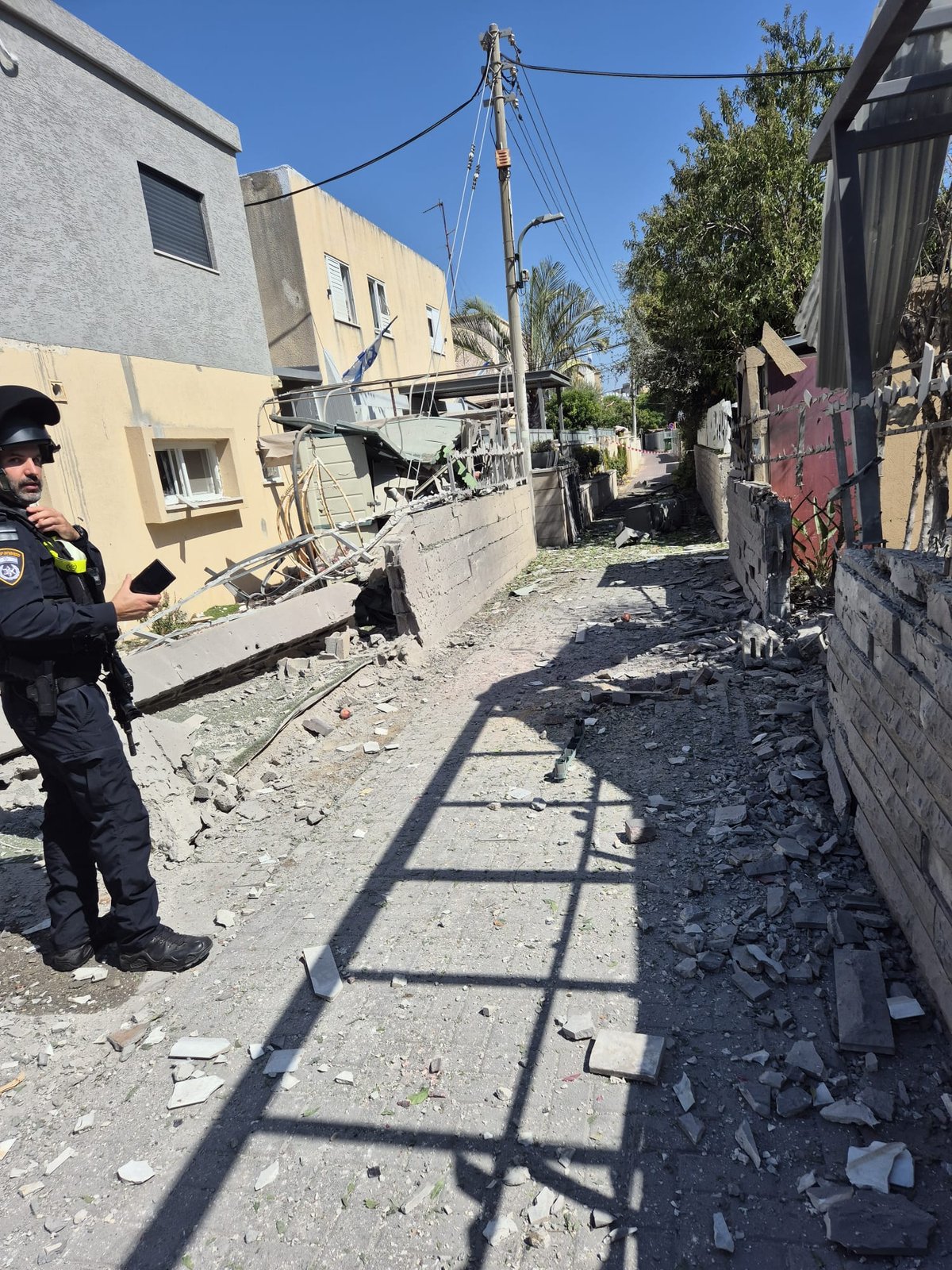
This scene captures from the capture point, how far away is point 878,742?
2580 mm

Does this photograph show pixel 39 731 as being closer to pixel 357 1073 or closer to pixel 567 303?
pixel 357 1073

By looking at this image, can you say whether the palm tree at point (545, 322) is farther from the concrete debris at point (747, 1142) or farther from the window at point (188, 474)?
the concrete debris at point (747, 1142)

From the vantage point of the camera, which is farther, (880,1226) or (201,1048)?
(201,1048)

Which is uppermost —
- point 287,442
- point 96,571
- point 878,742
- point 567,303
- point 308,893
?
point 567,303

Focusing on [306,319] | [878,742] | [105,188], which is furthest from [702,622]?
[306,319]

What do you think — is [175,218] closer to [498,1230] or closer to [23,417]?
[23,417]

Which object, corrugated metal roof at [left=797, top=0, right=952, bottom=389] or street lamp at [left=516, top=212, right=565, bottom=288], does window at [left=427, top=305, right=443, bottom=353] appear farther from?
corrugated metal roof at [left=797, top=0, right=952, bottom=389]

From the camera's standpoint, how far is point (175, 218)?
30.4 feet

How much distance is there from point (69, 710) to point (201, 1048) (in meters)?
1.30

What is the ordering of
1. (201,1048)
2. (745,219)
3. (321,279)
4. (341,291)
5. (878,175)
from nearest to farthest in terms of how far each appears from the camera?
1. (201,1048)
2. (878,175)
3. (745,219)
4. (321,279)
5. (341,291)

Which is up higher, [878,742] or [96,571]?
[96,571]

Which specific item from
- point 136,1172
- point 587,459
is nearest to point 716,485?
point 587,459

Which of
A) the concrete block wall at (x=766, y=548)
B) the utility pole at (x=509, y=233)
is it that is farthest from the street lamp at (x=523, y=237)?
→ the concrete block wall at (x=766, y=548)

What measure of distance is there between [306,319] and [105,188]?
5.55 m
